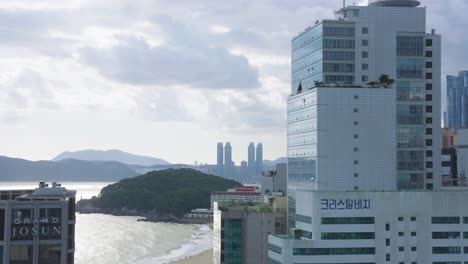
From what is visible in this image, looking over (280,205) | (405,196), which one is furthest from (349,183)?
(280,205)

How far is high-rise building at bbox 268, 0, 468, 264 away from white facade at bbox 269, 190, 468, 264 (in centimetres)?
11

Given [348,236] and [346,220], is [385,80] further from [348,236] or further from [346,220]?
[348,236]

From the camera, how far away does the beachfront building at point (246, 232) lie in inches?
4267

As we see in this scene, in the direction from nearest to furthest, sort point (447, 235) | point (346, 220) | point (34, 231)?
point (34, 231)
point (346, 220)
point (447, 235)

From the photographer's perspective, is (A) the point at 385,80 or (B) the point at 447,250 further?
(A) the point at 385,80

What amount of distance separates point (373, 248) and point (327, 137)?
16615 millimetres

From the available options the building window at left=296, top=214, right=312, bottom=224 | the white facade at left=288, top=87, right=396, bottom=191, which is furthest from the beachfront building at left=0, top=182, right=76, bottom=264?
the white facade at left=288, top=87, right=396, bottom=191

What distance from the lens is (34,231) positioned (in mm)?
52188

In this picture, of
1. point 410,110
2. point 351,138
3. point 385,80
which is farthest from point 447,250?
point 385,80

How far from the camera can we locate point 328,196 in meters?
83.2

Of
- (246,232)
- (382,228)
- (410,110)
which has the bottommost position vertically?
(246,232)

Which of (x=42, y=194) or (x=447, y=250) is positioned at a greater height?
(x=42, y=194)

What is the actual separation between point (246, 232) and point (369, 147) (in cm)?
2385

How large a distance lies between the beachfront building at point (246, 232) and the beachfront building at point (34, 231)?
56654 mm
